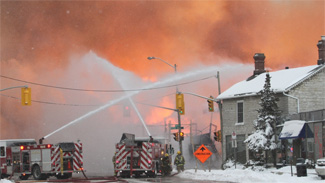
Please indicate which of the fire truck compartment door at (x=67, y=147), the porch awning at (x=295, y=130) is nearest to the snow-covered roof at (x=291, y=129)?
the porch awning at (x=295, y=130)

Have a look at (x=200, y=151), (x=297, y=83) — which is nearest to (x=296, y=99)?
(x=297, y=83)

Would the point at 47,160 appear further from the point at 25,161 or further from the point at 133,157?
the point at 133,157

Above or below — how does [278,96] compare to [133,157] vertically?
above

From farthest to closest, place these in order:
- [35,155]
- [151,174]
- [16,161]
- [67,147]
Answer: [16,161]
[151,174]
[35,155]
[67,147]

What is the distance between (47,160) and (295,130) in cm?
1498

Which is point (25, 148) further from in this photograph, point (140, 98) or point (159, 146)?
point (140, 98)

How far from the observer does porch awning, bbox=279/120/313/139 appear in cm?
3422

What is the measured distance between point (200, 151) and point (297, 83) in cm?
1124

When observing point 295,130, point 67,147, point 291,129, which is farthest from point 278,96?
point 67,147

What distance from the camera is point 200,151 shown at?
113 ft

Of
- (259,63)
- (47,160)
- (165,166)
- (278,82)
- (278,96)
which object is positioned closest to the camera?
(47,160)

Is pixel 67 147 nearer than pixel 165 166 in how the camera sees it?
Yes

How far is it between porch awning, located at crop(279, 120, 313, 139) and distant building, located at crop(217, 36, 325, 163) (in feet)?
6.69

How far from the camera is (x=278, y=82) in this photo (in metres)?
43.9
